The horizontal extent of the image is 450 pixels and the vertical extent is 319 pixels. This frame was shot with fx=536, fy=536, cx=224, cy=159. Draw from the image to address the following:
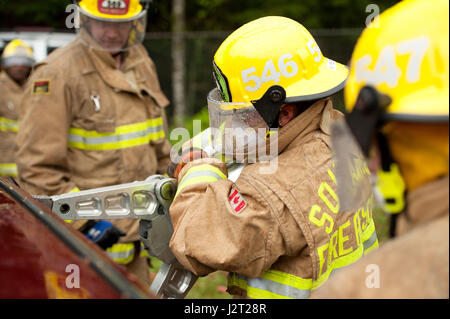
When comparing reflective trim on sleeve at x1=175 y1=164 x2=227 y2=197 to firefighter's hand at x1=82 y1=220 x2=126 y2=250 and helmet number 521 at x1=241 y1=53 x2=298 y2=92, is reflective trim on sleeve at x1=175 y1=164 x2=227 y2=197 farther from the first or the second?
firefighter's hand at x1=82 y1=220 x2=126 y2=250

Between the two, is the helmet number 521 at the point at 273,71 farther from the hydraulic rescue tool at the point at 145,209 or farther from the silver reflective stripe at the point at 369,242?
the silver reflective stripe at the point at 369,242

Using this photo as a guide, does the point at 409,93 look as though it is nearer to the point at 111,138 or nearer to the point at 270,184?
the point at 270,184

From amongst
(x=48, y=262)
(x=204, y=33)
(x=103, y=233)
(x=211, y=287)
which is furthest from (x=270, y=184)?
(x=204, y=33)

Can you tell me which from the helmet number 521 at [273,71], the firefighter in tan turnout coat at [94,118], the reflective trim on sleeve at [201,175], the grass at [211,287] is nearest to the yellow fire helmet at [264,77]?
the helmet number 521 at [273,71]

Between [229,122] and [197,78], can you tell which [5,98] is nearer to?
[229,122]

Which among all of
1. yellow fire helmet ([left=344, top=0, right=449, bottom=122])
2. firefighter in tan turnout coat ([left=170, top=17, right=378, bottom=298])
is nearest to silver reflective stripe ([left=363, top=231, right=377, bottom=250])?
firefighter in tan turnout coat ([left=170, top=17, right=378, bottom=298])

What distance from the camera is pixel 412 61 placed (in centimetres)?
119

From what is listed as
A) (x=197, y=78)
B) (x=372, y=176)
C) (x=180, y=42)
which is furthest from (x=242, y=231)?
(x=197, y=78)

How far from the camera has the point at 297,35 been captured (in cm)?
189

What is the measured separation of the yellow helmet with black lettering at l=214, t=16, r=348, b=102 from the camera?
6.05ft

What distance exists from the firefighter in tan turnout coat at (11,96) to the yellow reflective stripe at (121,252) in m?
2.74

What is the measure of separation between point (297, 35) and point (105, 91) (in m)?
1.65

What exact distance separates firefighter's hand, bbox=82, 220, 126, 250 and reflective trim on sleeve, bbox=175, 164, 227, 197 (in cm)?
99

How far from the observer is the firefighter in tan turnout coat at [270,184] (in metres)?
1.67
